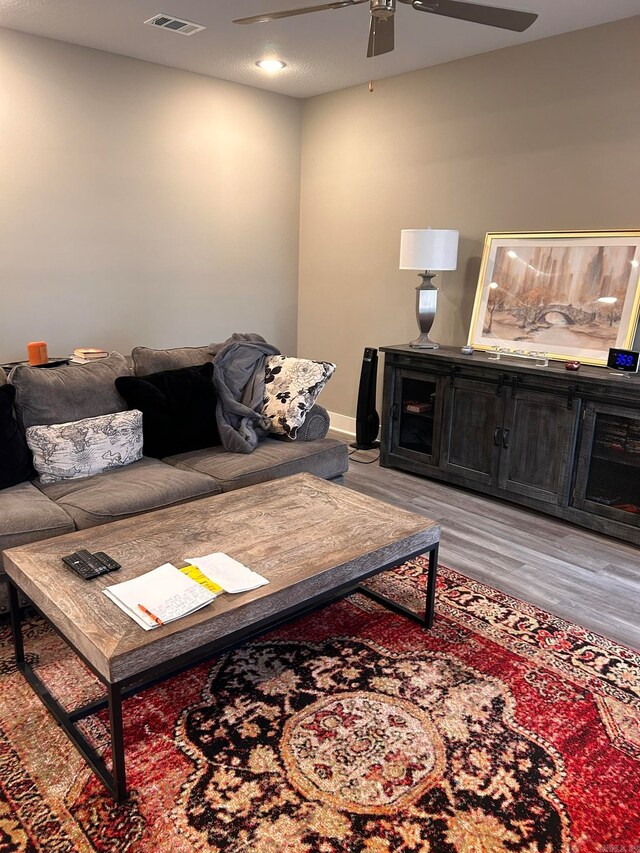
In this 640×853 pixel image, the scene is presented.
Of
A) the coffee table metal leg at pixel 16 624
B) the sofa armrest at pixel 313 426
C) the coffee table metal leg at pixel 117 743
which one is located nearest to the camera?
the coffee table metal leg at pixel 117 743

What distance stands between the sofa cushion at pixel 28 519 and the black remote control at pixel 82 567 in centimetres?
45

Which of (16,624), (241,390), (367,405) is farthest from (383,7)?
(367,405)

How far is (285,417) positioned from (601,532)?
183 cm

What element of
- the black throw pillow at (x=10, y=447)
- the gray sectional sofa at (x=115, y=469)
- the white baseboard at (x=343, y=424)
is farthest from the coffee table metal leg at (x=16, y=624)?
the white baseboard at (x=343, y=424)

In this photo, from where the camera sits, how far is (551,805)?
5.65 ft

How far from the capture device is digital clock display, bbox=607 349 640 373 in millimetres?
3334

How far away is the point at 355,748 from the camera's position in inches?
75.0

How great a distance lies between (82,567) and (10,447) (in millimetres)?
1057

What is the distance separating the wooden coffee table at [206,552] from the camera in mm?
1685

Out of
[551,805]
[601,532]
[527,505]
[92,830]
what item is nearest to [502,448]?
[527,505]

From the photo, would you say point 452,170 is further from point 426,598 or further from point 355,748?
point 355,748

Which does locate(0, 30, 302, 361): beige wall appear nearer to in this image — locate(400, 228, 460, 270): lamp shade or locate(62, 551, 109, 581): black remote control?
locate(400, 228, 460, 270): lamp shade

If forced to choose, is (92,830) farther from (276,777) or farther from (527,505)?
(527,505)

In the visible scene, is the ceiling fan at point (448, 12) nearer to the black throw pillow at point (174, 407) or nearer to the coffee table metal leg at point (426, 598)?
the black throw pillow at point (174, 407)
